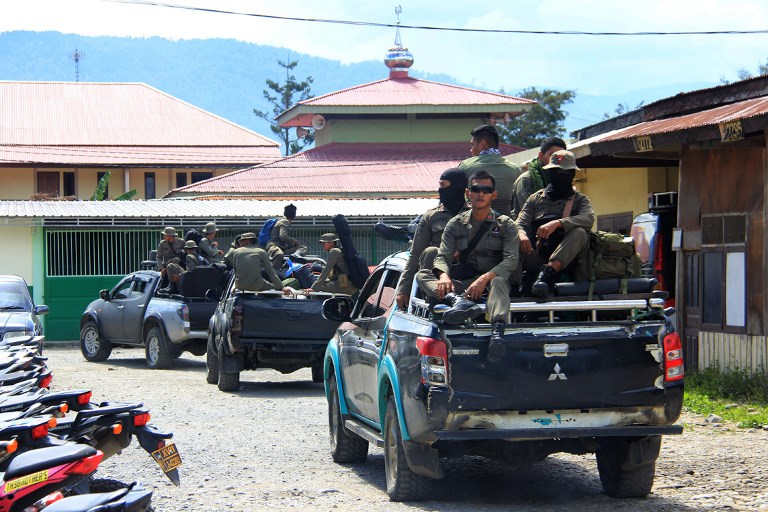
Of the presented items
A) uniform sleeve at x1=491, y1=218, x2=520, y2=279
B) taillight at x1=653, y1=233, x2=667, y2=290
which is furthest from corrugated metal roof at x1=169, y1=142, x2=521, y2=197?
uniform sleeve at x1=491, y1=218, x2=520, y2=279

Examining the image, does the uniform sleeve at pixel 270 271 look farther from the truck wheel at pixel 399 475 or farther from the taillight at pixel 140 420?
the taillight at pixel 140 420

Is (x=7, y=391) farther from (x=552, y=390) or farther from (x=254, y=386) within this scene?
(x=254, y=386)

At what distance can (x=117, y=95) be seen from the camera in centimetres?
5631

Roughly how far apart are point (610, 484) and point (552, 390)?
1.18 m

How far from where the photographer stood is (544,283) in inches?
329

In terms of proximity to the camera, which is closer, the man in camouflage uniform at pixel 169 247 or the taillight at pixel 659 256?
the taillight at pixel 659 256

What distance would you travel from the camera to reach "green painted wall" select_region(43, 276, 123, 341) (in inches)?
1109

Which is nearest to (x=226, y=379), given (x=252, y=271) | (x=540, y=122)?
(x=252, y=271)

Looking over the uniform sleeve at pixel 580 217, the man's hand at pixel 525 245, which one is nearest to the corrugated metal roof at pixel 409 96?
the uniform sleeve at pixel 580 217

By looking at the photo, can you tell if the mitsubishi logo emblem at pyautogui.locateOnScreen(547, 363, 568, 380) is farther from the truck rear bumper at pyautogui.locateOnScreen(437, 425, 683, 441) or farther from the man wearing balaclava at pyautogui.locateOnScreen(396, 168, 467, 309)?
the man wearing balaclava at pyautogui.locateOnScreen(396, 168, 467, 309)

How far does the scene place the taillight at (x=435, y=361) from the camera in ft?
25.6

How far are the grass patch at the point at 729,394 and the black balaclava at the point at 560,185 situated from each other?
4009mm

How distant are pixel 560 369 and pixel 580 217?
1.54m

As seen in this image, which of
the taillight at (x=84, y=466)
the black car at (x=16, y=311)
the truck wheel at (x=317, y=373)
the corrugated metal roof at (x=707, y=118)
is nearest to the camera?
the taillight at (x=84, y=466)
